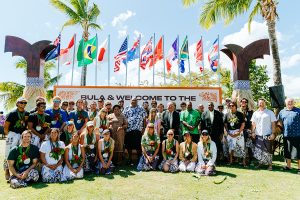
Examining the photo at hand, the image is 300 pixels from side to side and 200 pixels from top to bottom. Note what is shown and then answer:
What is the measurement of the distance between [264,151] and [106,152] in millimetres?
4185

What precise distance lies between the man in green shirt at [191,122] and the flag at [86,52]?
6.02m

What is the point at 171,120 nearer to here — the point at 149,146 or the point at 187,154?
the point at 149,146

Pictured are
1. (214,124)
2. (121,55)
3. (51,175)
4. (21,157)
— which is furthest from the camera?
(121,55)

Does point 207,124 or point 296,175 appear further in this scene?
point 207,124

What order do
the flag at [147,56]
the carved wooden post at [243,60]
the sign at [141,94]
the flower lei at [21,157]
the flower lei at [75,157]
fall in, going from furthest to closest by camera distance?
1. the flag at [147,56]
2. the carved wooden post at [243,60]
3. the sign at [141,94]
4. the flower lei at [75,157]
5. the flower lei at [21,157]

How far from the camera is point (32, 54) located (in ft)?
33.0

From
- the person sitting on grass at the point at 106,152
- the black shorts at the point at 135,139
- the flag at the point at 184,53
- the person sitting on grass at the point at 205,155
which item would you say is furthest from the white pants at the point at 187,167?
the flag at the point at 184,53

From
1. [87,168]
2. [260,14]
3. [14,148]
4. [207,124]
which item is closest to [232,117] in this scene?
[207,124]

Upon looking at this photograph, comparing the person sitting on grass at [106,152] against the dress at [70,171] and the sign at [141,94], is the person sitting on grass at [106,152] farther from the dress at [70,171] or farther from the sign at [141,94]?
the sign at [141,94]

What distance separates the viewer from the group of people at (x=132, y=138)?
5.82 meters

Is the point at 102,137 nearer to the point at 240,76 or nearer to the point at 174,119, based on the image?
the point at 174,119

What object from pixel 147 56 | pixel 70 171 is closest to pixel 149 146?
pixel 70 171

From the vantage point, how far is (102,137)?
710 cm

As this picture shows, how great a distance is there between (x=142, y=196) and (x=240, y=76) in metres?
6.77
